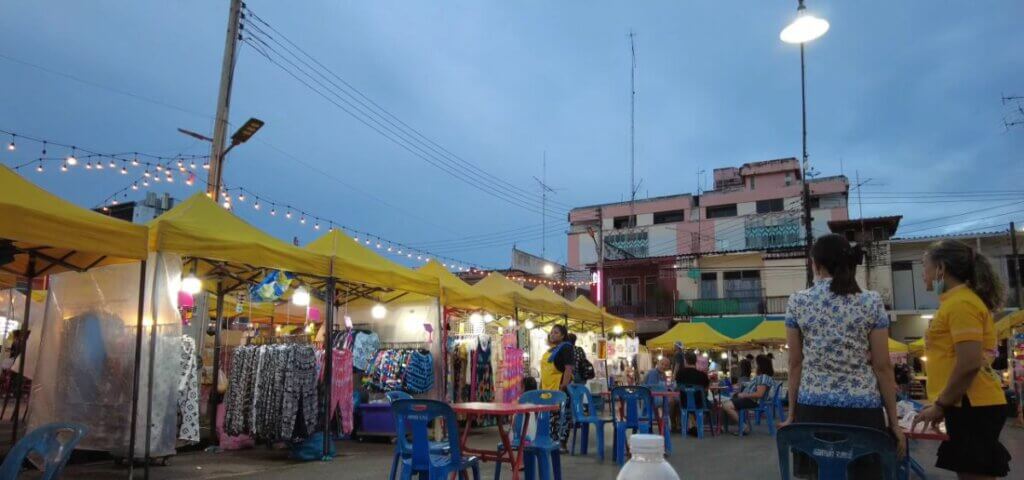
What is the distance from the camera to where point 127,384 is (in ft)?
22.4

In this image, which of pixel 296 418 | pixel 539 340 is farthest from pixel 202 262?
pixel 539 340

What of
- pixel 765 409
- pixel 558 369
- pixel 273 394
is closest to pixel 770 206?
pixel 765 409

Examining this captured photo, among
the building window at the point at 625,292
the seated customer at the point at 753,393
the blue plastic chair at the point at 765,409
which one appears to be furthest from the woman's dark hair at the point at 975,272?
the building window at the point at 625,292

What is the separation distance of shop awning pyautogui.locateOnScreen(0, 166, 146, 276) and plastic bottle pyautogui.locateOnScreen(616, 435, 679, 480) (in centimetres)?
533

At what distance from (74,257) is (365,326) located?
5173mm

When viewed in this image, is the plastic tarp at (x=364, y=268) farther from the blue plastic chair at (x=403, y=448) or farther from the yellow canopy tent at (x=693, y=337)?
the yellow canopy tent at (x=693, y=337)

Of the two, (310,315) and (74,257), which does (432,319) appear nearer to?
(310,315)

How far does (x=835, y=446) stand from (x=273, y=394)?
6833 millimetres

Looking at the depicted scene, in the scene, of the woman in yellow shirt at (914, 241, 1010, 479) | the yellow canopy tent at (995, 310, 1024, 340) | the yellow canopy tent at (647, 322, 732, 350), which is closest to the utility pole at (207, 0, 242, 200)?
the woman in yellow shirt at (914, 241, 1010, 479)

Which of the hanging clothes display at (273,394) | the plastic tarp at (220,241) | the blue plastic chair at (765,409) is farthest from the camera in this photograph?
the blue plastic chair at (765,409)

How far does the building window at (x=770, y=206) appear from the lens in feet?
112

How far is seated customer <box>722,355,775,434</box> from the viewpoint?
12117mm

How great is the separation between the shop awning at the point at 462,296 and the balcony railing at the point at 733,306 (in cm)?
2176

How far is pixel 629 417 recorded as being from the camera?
820 cm
